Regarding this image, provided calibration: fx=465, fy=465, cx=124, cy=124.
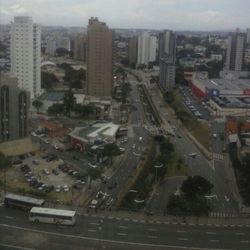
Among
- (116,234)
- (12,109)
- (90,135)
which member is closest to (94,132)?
(90,135)

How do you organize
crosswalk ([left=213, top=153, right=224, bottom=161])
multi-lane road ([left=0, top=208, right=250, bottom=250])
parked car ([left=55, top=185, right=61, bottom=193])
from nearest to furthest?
1. multi-lane road ([left=0, top=208, right=250, bottom=250])
2. parked car ([left=55, top=185, right=61, bottom=193])
3. crosswalk ([left=213, top=153, right=224, bottom=161])

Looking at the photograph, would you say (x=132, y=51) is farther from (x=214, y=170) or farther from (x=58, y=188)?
(x=58, y=188)

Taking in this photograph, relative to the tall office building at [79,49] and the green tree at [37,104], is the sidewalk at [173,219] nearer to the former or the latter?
the green tree at [37,104]

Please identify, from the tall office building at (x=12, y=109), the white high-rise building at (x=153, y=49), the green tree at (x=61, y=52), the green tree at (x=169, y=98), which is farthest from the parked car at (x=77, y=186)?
the green tree at (x=61, y=52)

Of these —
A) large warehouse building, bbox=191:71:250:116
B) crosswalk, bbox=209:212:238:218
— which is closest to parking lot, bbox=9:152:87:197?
crosswalk, bbox=209:212:238:218

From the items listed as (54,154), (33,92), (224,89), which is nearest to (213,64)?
(224,89)

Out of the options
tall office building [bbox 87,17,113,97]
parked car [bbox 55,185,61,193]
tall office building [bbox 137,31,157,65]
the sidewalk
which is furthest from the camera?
tall office building [bbox 137,31,157,65]

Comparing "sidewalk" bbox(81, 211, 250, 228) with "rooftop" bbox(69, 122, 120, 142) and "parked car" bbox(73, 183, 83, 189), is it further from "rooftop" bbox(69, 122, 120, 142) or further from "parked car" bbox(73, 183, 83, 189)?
"rooftop" bbox(69, 122, 120, 142)
